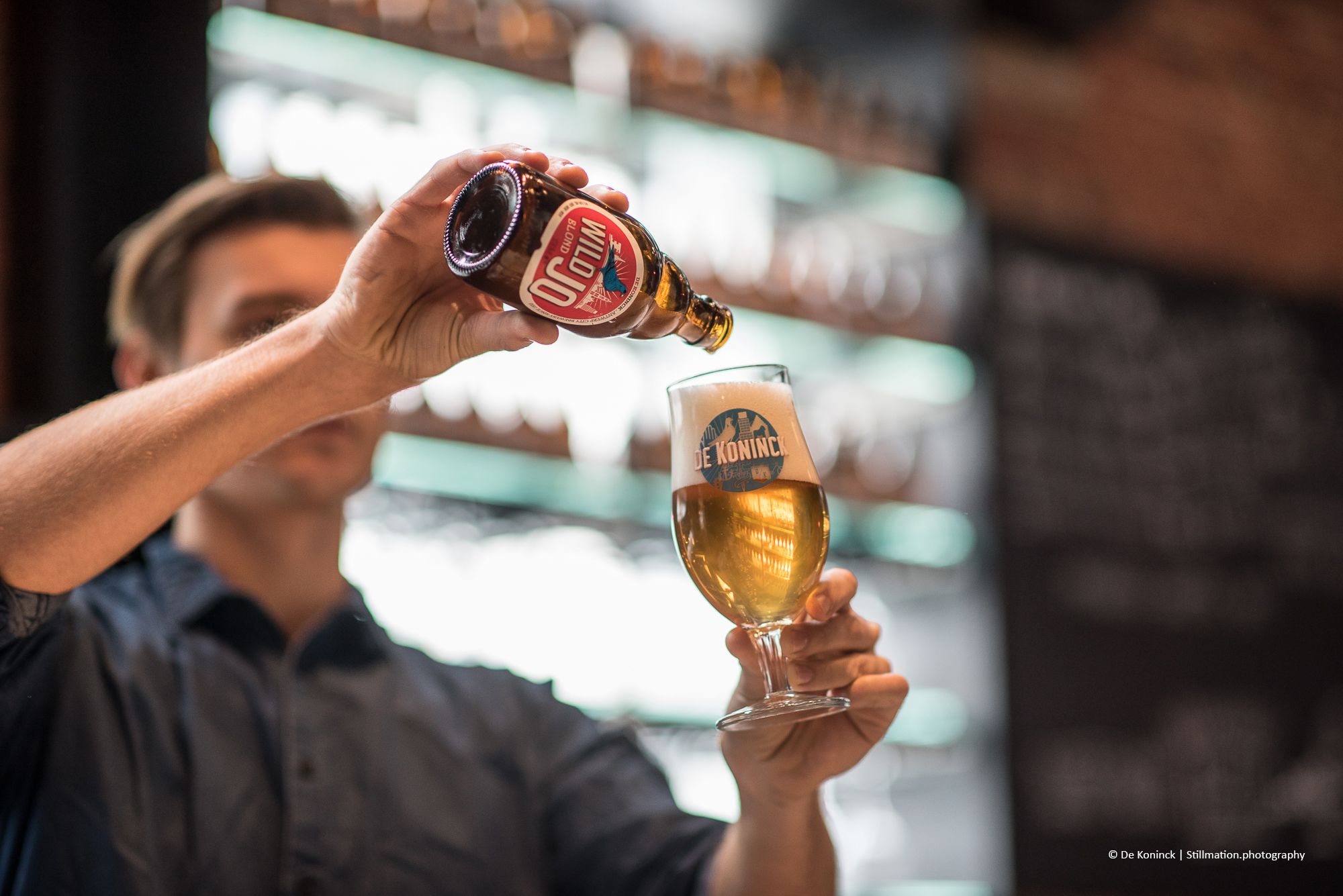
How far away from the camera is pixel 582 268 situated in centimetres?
86

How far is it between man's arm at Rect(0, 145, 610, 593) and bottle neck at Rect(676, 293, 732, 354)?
13 centimetres

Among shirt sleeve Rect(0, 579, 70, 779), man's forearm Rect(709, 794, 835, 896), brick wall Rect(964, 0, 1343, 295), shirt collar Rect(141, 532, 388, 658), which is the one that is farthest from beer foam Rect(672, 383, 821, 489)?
brick wall Rect(964, 0, 1343, 295)

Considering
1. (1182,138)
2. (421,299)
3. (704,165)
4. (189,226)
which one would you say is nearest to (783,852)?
(421,299)

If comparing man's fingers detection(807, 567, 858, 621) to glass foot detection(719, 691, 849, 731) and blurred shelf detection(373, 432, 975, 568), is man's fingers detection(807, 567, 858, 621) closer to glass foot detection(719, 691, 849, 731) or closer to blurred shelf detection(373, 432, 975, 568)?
glass foot detection(719, 691, 849, 731)

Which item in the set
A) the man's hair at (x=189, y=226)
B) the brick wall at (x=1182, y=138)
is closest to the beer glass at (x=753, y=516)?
the man's hair at (x=189, y=226)

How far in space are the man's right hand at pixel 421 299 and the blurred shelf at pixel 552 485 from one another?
4.34 ft

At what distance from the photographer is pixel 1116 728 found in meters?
3.04

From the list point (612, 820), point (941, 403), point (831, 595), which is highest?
point (941, 403)

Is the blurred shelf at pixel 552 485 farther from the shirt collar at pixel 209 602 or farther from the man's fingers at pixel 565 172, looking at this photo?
the man's fingers at pixel 565 172

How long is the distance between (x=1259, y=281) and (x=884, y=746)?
1.79 meters

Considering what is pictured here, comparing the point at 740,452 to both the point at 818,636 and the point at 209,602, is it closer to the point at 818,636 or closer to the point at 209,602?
the point at 818,636

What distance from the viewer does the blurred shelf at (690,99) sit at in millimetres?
2330

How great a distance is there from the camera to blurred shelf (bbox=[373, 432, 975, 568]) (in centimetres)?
240

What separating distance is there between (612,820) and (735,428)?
0.66 m
